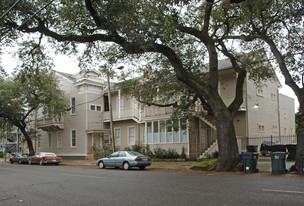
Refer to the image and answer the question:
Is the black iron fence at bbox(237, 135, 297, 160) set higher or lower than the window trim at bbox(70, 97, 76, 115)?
lower

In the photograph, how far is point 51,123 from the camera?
119ft

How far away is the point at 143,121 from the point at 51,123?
12.7 m

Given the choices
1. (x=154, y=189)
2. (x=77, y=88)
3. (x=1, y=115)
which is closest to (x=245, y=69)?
(x=154, y=189)

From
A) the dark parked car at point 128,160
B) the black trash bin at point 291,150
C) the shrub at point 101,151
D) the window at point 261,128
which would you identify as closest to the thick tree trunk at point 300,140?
the black trash bin at point 291,150

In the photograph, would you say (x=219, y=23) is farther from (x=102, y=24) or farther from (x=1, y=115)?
(x=1, y=115)

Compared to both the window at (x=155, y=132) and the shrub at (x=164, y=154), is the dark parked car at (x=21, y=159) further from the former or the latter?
the shrub at (x=164, y=154)

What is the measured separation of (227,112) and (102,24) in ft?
27.5

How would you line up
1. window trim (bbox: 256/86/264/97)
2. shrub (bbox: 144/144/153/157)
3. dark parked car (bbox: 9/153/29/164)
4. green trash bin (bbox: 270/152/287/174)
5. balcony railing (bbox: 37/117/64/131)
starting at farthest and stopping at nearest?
balcony railing (bbox: 37/117/64/131), dark parked car (bbox: 9/153/29/164), shrub (bbox: 144/144/153/157), window trim (bbox: 256/86/264/97), green trash bin (bbox: 270/152/287/174)

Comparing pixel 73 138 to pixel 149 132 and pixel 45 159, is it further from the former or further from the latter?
pixel 149 132

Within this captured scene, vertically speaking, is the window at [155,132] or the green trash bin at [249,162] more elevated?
the window at [155,132]

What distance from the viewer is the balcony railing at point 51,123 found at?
3616 cm

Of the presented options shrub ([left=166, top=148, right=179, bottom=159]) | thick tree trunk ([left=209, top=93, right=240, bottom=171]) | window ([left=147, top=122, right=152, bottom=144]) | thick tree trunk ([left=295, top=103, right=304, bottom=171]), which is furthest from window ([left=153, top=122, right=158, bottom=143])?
thick tree trunk ([left=295, top=103, right=304, bottom=171])

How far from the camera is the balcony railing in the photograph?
36156mm

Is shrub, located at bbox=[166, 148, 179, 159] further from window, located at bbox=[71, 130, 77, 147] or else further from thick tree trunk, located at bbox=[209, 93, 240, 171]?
window, located at bbox=[71, 130, 77, 147]
